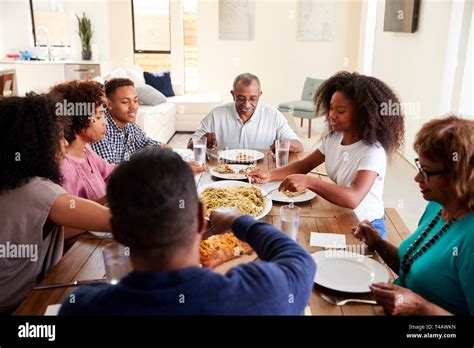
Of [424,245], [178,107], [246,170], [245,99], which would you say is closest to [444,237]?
[424,245]

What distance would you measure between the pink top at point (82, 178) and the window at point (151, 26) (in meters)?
5.85

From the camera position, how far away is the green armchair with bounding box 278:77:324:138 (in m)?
6.31

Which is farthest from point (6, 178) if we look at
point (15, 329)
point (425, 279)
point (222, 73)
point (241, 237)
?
point (222, 73)

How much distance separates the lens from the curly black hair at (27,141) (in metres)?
1.42

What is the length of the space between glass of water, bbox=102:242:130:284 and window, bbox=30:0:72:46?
720 cm

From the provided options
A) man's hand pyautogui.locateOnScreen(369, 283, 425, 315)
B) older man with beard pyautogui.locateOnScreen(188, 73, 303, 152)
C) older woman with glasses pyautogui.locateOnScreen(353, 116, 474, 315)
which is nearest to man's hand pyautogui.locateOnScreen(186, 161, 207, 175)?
older man with beard pyautogui.locateOnScreen(188, 73, 303, 152)

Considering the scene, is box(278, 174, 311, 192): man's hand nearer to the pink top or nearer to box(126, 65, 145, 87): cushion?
the pink top

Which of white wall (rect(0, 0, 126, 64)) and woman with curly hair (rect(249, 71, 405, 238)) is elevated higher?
white wall (rect(0, 0, 126, 64))

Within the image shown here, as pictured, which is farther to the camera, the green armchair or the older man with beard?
the green armchair

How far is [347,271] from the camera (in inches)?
52.8

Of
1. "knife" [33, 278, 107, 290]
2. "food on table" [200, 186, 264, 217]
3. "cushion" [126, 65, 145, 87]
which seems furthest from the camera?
"cushion" [126, 65, 145, 87]

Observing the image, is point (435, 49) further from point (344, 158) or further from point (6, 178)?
point (6, 178)

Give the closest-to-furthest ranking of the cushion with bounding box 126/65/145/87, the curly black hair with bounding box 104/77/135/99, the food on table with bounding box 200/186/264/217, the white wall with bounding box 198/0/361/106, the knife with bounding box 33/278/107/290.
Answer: the knife with bounding box 33/278/107/290
the food on table with bounding box 200/186/264/217
the curly black hair with bounding box 104/77/135/99
the cushion with bounding box 126/65/145/87
the white wall with bounding box 198/0/361/106

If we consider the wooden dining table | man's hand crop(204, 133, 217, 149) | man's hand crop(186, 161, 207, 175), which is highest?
man's hand crop(204, 133, 217, 149)
